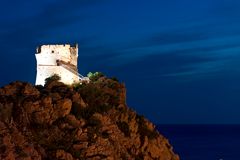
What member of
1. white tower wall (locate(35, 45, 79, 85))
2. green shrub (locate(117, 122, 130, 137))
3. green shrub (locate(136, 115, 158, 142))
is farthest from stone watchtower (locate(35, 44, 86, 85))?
green shrub (locate(117, 122, 130, 137))

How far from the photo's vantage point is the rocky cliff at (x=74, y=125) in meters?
41.7

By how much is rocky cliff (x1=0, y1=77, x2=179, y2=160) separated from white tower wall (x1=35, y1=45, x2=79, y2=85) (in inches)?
132

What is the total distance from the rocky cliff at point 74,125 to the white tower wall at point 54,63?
3.36m

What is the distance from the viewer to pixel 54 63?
60.8 m

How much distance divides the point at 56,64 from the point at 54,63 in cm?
29

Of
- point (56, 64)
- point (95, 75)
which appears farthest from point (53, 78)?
point (95, 75)

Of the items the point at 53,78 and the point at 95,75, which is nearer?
the point at 53,78

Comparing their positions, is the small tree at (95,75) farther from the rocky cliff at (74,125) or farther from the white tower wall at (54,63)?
the rocky cliff at (74,125)

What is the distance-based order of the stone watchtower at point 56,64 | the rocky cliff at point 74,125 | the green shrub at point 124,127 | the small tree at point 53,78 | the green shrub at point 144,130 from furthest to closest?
the stone watchtower at point 56,64, the small tree at point 53,78, the green shrub at point 144,130, the green shrub at point 124,127, the rocky cliff at point 74,125

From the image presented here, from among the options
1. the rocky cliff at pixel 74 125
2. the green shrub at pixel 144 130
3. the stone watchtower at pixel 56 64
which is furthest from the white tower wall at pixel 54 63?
the green shrub at pixel 144 130

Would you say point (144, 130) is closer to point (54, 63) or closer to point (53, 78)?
point (53, 78)

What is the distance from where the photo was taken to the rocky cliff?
41.7 m

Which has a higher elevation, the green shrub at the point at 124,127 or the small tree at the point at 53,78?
the small tree at the point at 53,78

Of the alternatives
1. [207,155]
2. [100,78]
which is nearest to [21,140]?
[100,78]
